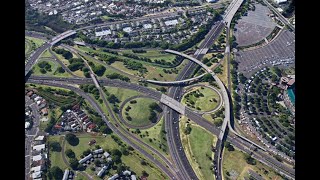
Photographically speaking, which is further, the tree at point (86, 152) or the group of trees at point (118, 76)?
the group of trees at point (118, 76)

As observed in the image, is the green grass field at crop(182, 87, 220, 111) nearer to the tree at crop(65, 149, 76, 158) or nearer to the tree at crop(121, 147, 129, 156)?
the tree at crop(121, 147, 129, 156)

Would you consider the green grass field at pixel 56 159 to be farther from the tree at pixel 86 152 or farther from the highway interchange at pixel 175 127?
the highway interchange at pixel 175 127

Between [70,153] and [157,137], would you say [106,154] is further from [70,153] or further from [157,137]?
[157,137]

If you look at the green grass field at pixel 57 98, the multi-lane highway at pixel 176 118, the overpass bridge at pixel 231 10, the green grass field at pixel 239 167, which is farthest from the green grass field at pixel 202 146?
the overpass bridge at pixel 231 10

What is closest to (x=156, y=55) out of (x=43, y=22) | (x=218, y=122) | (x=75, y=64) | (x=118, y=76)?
(x=118, y=76)

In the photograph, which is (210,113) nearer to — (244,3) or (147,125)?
(147,125)

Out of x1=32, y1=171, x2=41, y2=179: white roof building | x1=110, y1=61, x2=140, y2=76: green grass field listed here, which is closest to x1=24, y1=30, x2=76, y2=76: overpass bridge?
x1=110, y1=61, x2=140, y2=76: green grass field

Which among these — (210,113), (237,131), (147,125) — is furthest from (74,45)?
(237,131)
